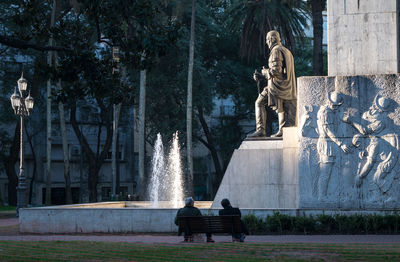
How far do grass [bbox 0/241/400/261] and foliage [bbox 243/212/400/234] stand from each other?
3588 mm

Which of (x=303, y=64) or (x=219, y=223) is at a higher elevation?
(x=303, y=64)

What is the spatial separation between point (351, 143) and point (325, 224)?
2.11 m

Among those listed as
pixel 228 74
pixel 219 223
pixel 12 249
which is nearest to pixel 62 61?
pixel 12 249

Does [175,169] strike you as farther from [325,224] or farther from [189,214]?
[189,214]

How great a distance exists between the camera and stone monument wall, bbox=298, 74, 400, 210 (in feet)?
56.7

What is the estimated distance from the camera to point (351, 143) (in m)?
17.5

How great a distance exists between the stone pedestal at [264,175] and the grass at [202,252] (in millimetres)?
5968

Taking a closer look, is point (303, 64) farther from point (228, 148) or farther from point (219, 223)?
point (219, 223)

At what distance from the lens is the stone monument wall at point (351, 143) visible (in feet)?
56.7

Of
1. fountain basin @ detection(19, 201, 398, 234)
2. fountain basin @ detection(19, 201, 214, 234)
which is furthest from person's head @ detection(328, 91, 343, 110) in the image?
fountain basin @ detection(19, 201, 214, 234)

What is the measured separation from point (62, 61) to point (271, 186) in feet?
25.5

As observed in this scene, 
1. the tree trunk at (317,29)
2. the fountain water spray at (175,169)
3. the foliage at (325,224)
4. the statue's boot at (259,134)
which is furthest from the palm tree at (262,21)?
the foliage at (325,224)

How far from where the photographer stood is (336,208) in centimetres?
1748

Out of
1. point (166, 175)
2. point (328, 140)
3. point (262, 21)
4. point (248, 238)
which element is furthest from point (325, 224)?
point (166, 175)
